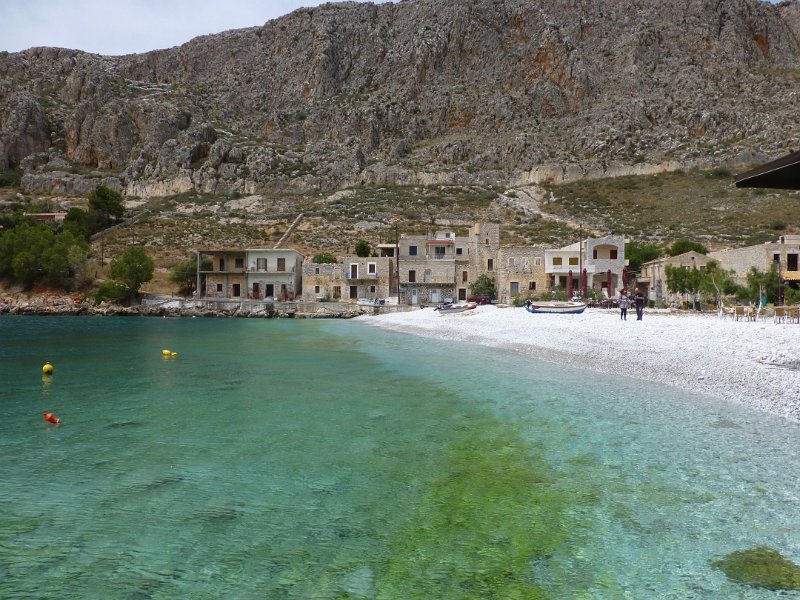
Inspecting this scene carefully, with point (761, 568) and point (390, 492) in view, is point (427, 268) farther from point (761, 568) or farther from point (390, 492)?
point (761, 568)

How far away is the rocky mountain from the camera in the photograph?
94125 millimetres

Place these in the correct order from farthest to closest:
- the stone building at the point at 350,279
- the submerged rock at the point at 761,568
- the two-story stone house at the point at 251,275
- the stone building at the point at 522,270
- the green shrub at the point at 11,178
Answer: the green shrub at the point at 11,178 < the two-story stone house at the point at 251,275 < the stone building at the point at 350,279 < the stone building at the point at 522,270 < the submerged rock at the point at 761,568

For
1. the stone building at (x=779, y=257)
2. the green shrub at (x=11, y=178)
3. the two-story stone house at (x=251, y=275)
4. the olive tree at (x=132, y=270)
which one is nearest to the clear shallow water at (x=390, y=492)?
the stone building at (x=779, y=257)

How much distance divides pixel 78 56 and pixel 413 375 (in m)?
146

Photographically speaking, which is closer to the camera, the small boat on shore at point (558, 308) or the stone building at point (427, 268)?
the small boat on shore at point (558, 308)

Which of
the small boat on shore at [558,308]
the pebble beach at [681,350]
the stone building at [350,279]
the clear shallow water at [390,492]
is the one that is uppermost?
the stone building at [350,279]

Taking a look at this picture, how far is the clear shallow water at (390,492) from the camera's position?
522 centimetres

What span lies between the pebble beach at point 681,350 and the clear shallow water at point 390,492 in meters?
1.15

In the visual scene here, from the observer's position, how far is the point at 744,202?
7219 centimetres

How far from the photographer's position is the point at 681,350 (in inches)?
690

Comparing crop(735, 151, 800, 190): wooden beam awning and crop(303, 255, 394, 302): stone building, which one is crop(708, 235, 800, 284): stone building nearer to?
crop(303, 255, 394, 302): stone building

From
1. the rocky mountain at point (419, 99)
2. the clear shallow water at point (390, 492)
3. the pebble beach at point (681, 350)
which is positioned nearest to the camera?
the clear shallow water at point (390, 492)

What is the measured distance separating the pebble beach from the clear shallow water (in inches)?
45.3

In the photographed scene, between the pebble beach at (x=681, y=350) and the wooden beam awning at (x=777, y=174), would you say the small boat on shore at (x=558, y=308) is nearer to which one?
the pebble beach at (x=681, y=350)
